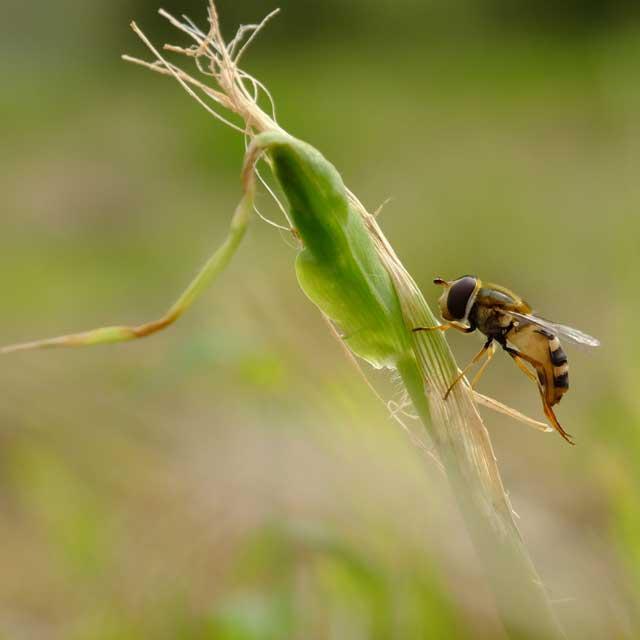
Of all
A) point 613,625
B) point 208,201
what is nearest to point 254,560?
point 613,625

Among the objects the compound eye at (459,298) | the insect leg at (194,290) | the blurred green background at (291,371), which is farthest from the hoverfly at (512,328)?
the insect leg at (194,290)

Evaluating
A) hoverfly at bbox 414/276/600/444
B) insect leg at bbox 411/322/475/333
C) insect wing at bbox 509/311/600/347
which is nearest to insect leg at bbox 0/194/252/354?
insect leg at bbox 411/322/475/333

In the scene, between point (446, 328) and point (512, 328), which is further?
point (512, 328)

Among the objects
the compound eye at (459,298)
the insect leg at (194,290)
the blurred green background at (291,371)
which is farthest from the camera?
the blurred green background at (291,371)

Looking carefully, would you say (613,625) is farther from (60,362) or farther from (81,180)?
(81,180)

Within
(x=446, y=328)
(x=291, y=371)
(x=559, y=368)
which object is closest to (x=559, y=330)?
(x=559, y=368)

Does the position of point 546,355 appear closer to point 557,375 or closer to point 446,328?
point 557,375

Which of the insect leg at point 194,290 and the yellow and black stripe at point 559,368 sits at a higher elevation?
the insect leg at point 194,290

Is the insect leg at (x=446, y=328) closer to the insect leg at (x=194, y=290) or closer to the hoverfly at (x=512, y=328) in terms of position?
the hoverfly at (x=512, y=328)
